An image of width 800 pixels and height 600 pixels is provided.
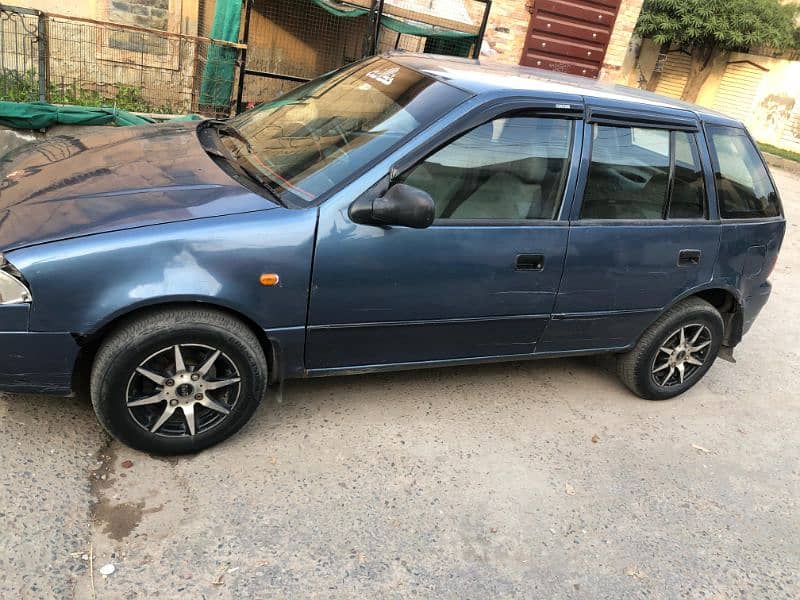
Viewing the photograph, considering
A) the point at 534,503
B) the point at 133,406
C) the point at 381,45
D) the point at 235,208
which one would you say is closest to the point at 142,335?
the point at 133,406

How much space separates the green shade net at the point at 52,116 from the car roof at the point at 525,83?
3338mm

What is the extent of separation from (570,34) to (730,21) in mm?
14374

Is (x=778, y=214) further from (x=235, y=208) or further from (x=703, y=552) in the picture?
(x=235, y=208)

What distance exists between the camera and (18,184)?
3.06 meters

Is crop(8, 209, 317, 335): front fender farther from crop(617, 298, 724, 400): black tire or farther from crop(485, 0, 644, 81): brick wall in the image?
crop(485, 0, 644, 81): brick wall

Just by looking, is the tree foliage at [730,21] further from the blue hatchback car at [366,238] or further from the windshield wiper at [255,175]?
the windshield wiper at [255,175]

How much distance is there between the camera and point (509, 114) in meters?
3.28

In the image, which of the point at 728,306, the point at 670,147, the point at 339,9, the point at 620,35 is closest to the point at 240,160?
the point at 670,147

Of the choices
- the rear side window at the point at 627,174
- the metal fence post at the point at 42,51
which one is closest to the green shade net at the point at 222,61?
the metal fence post at the point at 42,51

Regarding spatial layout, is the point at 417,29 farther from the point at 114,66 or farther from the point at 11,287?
the point at 11,287

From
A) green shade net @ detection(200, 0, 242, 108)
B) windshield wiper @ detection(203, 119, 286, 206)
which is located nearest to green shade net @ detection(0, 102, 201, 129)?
green shade net @ detection(200, 0, 242, 108)

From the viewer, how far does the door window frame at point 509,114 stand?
3.08 meters

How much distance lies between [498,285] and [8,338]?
2.18 m

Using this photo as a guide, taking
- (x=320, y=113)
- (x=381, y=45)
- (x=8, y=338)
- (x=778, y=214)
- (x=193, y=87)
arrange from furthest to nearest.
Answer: (x=381, y=45)
(x=193, y=87)
(x=778, y=214)
(x=320, y=113)
(x=8, y=338)
